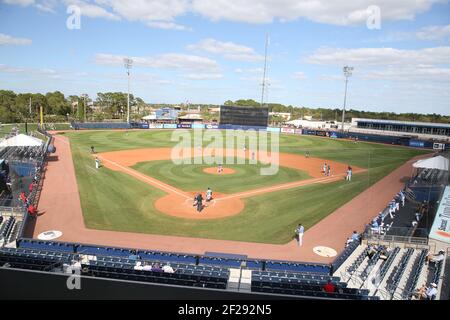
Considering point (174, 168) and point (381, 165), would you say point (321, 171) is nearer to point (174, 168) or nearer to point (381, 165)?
point (381, 165)

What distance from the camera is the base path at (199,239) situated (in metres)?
14.7

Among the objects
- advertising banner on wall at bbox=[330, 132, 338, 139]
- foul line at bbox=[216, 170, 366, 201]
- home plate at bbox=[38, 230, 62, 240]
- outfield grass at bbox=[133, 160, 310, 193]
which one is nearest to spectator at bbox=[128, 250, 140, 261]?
home plate at bbox=[38, 230, 62, 240]

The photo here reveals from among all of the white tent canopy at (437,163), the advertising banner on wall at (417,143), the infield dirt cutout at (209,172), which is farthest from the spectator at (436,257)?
the advertising banner on wall at (417,143)

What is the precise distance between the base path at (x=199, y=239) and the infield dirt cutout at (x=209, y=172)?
3.58 m

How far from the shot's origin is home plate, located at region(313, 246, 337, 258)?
574 inches

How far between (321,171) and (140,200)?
58.9ft

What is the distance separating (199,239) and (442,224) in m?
11.0

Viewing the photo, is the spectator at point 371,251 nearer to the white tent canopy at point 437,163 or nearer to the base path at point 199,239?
the base path at point 199,239

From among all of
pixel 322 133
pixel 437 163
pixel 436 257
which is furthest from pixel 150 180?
pixel 322 133

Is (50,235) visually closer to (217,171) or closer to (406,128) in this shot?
(217,171)

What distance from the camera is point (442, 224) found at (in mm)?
15492

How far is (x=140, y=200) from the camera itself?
70.1 ft

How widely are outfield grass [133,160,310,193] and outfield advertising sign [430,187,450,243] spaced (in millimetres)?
11617

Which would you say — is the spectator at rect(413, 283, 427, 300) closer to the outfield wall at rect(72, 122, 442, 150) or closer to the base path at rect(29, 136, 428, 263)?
the base path at rect(29, 136, 428, 263)
